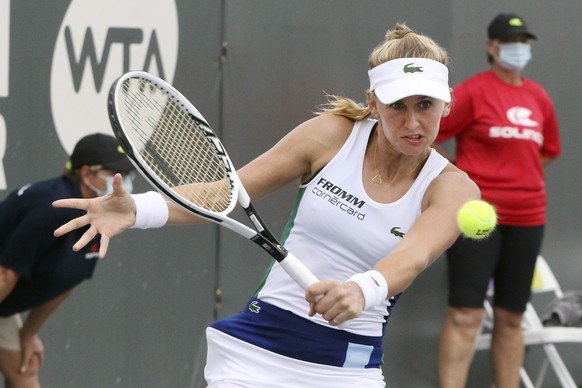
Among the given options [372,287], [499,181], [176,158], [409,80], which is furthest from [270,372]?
[499,181]

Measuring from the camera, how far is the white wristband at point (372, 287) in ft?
10.4

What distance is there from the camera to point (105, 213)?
3303 mm

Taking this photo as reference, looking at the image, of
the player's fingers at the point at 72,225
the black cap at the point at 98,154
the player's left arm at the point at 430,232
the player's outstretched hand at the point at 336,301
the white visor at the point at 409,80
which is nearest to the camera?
the player's outstretched hand at the point at 336,301

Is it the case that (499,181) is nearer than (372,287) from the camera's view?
No

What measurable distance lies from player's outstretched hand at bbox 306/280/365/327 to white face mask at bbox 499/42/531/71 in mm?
3601

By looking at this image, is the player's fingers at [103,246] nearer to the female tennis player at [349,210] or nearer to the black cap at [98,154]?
the female tennis player at [349,210]

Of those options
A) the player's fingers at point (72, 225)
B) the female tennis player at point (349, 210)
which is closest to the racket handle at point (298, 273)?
the female tennis player at point (349, 210)

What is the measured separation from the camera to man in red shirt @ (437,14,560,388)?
20.9 feet

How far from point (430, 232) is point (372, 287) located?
0.34m

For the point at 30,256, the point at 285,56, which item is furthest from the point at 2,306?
the point at 285,56

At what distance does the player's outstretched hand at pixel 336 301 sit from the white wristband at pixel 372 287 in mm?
30

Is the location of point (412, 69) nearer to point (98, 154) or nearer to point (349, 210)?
point (349, 210)

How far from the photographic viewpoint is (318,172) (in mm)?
3705

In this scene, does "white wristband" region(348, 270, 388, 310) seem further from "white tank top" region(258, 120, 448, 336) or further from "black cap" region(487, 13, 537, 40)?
"black cap" region(487, 13, 537, 40)
